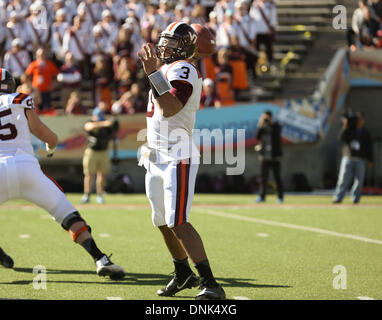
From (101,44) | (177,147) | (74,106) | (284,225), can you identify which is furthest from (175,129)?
(101,44)

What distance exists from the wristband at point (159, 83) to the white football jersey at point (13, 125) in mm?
1501

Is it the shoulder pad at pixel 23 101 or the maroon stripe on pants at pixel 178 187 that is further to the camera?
the shoulder pad at pixel 23 101

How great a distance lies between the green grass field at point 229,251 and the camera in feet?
21.8

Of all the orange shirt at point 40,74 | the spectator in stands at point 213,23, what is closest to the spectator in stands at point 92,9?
the orange shirt at point 40,74

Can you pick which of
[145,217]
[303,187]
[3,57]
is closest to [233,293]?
[145,217]

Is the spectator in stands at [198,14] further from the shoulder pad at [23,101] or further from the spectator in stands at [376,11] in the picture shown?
the shoulder pad at [23,101]

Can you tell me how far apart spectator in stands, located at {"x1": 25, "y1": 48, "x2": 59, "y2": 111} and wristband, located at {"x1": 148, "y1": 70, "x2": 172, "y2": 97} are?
13.3 meters

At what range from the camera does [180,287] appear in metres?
6.52

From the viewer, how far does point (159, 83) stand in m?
5.84

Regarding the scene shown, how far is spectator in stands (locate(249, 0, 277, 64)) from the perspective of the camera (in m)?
19.6

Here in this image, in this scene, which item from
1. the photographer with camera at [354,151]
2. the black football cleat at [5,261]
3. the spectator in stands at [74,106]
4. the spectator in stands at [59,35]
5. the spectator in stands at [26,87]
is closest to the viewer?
the black football cleat at [5,261]

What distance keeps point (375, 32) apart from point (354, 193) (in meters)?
5.69

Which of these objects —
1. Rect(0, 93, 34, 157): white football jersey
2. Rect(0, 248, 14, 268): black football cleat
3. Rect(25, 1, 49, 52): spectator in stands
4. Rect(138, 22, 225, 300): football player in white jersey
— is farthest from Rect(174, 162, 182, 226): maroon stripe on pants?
Rect(25, 1, 49, 52): spectator in stands

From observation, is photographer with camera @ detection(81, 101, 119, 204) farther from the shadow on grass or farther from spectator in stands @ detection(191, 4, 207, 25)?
the shadow on grass
